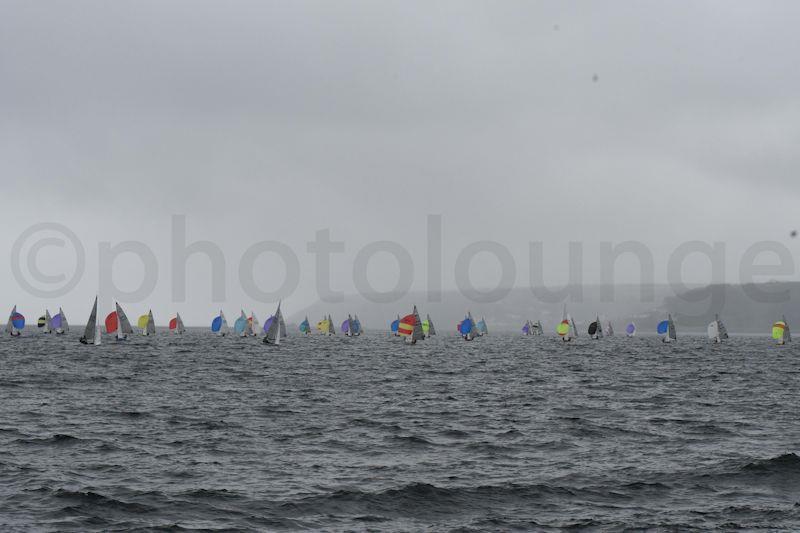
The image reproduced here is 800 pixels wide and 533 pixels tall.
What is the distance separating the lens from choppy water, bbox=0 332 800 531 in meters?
15.4

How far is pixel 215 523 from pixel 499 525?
5.42 m

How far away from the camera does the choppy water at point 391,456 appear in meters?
15.4

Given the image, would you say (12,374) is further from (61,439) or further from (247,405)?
(61,439)

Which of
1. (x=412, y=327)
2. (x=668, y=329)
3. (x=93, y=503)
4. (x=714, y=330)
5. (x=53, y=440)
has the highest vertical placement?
(x=412, y=327)

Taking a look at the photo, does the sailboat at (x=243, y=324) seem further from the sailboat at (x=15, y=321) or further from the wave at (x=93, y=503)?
the wave at (x=93, y=503)

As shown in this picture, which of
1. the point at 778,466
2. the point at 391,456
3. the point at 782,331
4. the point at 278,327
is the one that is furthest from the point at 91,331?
the point at 782,331

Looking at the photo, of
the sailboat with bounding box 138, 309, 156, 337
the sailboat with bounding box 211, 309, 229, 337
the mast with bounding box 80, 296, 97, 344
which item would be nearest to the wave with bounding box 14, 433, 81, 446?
the mast with bounding box 80, 296, 97, 344

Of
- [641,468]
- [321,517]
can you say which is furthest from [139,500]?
[641,468]

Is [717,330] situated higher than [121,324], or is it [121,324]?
[121,324]

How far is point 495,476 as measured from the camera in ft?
62.6

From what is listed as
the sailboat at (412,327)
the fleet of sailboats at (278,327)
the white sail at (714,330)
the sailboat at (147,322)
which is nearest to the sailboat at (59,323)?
the fleet of sailboats at (278,327)

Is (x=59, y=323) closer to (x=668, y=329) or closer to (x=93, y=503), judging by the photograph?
(x=668, y=329)

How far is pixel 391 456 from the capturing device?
2172 centimetres

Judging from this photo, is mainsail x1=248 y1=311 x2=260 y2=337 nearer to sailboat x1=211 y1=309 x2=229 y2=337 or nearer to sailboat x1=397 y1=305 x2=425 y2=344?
sailboat x1=211 y1=309 x2=229 y2=337
